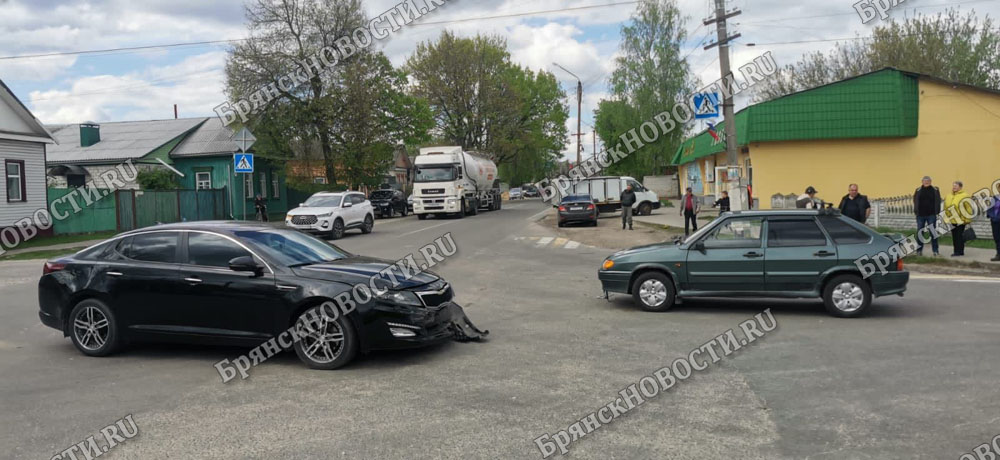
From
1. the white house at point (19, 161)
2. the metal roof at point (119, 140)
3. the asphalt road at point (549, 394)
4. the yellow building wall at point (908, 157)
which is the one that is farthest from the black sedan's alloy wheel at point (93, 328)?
the metal roof at point (119, 140)

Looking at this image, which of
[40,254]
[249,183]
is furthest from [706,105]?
[249,183]

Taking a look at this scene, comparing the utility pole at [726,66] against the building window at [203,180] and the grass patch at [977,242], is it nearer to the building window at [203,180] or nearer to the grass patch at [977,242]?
the grass patch at [977,242]

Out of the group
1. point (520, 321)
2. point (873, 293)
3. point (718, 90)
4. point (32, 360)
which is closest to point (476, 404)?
point (520, 321)

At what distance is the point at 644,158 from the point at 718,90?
40.6 m

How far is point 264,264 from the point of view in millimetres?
7000

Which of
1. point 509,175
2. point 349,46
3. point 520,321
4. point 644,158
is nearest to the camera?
point 520,321

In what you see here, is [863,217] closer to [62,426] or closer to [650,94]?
[62,426]

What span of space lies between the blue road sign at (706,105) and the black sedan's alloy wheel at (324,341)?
12.7m

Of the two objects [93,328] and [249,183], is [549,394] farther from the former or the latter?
[249,183]

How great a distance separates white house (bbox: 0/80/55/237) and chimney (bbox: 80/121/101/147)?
14437 mm

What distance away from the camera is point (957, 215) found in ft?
47.8

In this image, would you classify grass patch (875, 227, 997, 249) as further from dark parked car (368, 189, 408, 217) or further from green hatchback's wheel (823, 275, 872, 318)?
dark parked car (368, 189, 408, 217)

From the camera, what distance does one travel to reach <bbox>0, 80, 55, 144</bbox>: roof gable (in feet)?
81.7

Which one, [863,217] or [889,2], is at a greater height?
[889,2]
